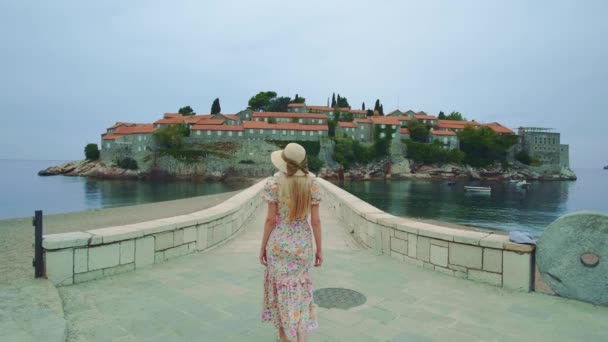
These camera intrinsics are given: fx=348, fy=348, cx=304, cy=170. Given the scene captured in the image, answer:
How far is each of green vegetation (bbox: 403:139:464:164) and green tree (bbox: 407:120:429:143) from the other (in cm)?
331

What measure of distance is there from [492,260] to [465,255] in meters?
0.36

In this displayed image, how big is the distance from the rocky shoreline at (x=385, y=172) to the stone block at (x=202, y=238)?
219 ft

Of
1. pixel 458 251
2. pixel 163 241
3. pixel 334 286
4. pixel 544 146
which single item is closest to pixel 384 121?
pixel 544 146

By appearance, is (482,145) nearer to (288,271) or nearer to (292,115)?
(292,115)

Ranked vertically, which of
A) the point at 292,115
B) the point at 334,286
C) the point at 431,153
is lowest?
the point at 334,286

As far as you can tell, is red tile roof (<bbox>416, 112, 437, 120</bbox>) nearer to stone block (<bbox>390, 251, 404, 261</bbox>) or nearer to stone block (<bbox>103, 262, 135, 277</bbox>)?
stone block (<bbox>390, 251, 404, 261</bbox>)

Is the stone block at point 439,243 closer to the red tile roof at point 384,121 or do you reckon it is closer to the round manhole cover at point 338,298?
the round manhole cover at point 338,298

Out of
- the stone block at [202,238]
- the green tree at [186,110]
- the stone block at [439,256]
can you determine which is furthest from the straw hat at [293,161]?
the green tree at [186,110]

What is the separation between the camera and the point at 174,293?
4434 mm

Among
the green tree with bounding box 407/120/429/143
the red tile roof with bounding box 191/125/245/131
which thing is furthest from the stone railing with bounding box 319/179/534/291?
the green tree with bounding box 407/120/429/143

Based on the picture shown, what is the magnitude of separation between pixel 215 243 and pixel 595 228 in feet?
20.1

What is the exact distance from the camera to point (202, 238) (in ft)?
21.8

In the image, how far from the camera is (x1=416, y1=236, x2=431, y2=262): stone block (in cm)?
548

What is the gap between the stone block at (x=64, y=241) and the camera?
14.7 feet
